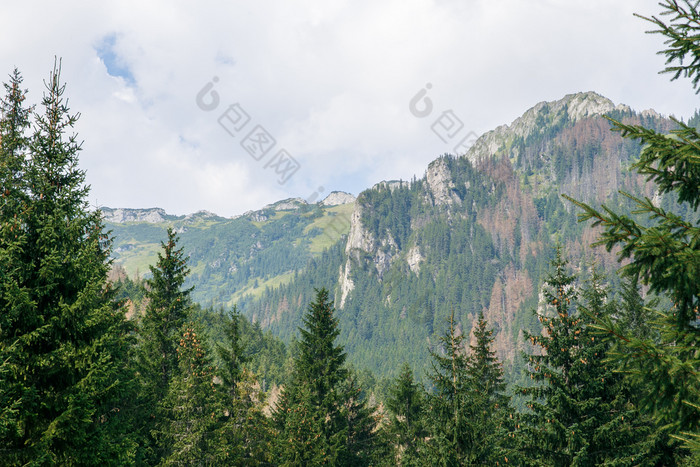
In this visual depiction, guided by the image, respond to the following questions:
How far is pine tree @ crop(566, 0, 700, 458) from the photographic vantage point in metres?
6.04

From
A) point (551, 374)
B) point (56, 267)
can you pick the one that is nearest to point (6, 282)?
point (56, 267)

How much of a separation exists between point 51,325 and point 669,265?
44.7 feet

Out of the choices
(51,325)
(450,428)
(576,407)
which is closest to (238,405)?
(450,428)

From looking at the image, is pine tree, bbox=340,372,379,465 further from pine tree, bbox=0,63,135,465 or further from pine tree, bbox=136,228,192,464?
pine tree, bbox=0,63,135,465

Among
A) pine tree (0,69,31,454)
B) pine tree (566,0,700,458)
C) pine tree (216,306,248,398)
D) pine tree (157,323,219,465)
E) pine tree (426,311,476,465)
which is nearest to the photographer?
pine tree (566,0,700,458)

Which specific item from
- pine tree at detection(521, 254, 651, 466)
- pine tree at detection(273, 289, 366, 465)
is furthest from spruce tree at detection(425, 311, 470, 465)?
pine tree at detection(273, 289, 366, 465)

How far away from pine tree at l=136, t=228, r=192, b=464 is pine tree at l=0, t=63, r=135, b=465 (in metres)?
9.49

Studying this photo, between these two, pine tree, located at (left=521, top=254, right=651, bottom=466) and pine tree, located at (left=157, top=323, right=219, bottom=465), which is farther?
pine tree, located at (left=157, top=323, right=219, bottom=465)

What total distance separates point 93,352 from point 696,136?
14.1 meters

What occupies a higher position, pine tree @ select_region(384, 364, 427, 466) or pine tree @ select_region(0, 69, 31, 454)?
pine tree @ select_region(0, 69, 31, 454)

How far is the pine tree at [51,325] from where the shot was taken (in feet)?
35.6

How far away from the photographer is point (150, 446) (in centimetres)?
2223

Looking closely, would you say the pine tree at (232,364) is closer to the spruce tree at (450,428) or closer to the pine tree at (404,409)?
the pine tree at (404,409)

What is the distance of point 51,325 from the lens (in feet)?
37.7
